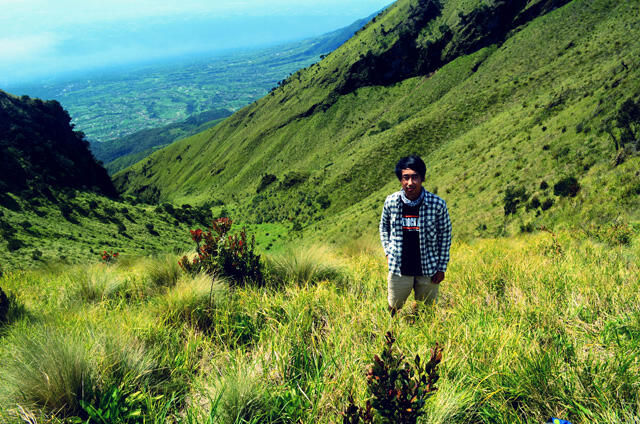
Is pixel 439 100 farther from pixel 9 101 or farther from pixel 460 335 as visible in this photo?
pixel 9 101

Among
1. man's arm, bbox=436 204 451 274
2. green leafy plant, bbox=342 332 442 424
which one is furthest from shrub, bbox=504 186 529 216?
green leafy plant, bbox=342 332 442 424

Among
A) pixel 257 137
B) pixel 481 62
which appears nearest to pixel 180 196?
pixel 257 137

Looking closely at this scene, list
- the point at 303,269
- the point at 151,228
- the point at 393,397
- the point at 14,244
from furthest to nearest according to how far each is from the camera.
Result: the point at 151,228
the point at 14,244
the point at 303,269
the point at 393,397

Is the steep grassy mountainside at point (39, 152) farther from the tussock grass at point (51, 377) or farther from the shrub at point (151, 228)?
the tussock grass at point (51, 377)

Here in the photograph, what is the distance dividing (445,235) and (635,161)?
1542cm

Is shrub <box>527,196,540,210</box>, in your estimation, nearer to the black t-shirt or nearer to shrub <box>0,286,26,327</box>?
the black t-shirt

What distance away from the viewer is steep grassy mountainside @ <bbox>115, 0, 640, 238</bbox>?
17531 millimetres

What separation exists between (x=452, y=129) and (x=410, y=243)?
48768mm

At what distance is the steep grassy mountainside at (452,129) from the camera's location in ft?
57.5

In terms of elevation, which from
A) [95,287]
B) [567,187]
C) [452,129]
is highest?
[95,287]

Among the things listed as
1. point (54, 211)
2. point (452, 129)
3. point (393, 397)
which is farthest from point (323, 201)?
point (393, 397)

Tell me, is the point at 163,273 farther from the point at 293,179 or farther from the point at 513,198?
the point at 293,179

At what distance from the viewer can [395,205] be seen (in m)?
3.76

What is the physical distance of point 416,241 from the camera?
3730 mm
